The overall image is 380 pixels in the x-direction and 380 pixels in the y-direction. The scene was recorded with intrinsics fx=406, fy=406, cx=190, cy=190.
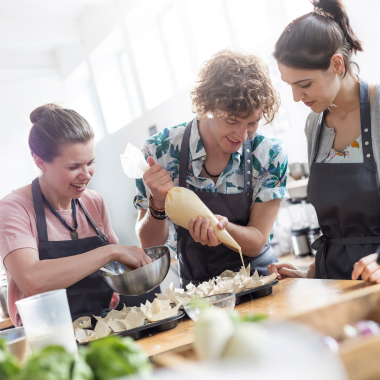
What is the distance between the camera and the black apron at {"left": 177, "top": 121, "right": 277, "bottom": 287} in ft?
5.53

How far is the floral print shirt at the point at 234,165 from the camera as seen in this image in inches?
66.8

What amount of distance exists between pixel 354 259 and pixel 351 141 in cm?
44

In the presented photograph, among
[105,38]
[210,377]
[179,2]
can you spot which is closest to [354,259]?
[210,377]

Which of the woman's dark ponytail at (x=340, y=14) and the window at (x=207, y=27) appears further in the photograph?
the window at (x=207, y=27)

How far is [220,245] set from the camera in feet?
5.56

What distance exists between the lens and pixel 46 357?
0.48 metres

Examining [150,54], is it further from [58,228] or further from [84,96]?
[58,228]

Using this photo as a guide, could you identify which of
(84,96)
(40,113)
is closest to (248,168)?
(40,113)

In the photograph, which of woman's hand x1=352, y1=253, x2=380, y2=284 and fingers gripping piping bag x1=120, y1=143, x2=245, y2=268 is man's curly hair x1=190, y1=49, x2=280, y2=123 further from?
woman's hand x1=352, y1=253, x2=380, y2=284

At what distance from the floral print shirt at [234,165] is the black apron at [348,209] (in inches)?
6.9

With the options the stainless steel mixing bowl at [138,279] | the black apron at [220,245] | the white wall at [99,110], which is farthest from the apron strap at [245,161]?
the white wall at [99,110]

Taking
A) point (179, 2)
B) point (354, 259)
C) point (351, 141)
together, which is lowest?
point (354, 259)

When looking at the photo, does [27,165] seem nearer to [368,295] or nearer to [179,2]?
[179,2]

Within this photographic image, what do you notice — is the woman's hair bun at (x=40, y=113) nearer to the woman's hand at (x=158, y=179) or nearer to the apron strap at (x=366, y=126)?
the woman's hand at (x=158, y=179)
